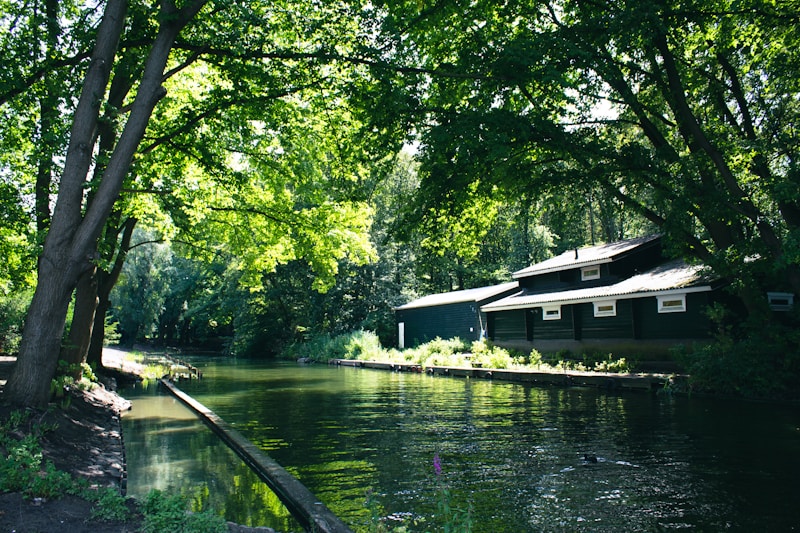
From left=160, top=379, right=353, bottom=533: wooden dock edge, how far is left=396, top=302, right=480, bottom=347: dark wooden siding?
25975mm

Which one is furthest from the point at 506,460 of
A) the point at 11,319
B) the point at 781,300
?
the point at 11,319

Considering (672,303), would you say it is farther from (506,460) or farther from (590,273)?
(506,460)

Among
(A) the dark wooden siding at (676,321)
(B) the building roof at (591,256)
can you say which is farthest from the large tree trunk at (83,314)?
(B) the building roof at (591,256)

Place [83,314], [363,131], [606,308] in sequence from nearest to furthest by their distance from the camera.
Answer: [363,131] → [83,314] → [606,308]

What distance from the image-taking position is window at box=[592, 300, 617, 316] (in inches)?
990

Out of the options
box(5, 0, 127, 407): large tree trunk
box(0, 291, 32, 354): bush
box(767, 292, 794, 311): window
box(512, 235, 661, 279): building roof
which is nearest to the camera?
box(5, 0, 127, 407): large tree trunk

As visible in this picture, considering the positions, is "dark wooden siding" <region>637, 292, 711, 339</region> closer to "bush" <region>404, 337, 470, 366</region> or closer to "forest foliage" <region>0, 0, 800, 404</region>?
"forest foliage" <region>0, 0, 800, 404</region>

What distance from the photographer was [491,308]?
32.5 m

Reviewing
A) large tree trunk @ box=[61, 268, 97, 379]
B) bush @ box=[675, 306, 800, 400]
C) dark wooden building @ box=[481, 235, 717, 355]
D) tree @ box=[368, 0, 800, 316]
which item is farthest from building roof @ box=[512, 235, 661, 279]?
large tree trunk @ box=[61, 268, 97, 379]

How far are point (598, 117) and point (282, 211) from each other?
9.86 metres

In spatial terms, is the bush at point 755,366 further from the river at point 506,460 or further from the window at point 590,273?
the window at point 590,273

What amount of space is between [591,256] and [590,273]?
0.89 metres

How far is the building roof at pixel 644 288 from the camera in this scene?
2115 centimetres

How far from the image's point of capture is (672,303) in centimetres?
2206
